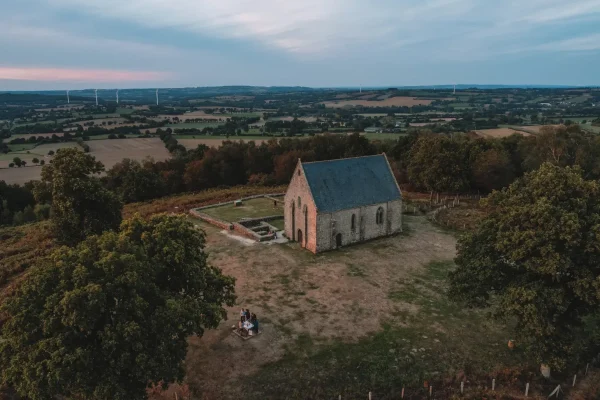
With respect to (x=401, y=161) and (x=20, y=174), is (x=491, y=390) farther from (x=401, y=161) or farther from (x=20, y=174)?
(x=20, y=174)

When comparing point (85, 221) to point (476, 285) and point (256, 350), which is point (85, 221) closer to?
point (256, 350)

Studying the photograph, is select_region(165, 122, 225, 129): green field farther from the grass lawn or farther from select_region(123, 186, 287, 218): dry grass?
the grass lawn

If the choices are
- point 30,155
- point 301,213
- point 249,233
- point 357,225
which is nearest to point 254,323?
point 301,213

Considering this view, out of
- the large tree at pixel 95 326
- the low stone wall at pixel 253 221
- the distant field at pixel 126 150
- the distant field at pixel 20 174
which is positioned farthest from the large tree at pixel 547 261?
the distant field at pixel 126 150

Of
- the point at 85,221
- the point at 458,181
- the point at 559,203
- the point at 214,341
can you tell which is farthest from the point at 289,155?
the point at 559,203

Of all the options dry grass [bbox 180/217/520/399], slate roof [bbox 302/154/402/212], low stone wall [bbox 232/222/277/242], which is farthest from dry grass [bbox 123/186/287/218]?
A: slate roof [bbox 302/154/402/212]
